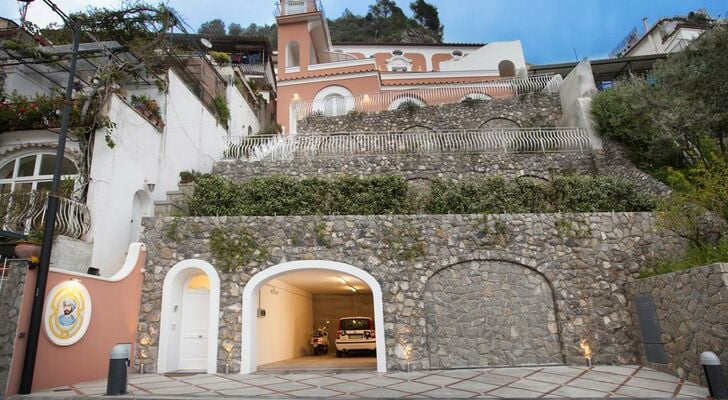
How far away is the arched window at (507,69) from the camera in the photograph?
922 inches

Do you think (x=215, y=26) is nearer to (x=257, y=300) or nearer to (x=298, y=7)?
(x=298, y=7)

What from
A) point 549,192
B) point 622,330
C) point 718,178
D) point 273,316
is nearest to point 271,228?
point 273,316

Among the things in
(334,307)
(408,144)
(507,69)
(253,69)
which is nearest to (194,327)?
(334,307)

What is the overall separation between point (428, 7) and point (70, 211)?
4724 cm

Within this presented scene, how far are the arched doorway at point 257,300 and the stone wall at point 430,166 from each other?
518 cm

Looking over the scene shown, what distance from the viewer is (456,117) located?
1705cm

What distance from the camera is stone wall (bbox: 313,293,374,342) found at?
1523cm

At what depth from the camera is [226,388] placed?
6.35 meters

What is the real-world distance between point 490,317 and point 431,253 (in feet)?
5.97

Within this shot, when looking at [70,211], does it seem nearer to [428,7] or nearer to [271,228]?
[271,228]

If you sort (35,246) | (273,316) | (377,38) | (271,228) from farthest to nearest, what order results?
(377,38) → (273,316) → (271,228) → (35,246)

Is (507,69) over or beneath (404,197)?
over

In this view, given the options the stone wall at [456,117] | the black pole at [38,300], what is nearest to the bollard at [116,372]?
the black pole at [38,300]

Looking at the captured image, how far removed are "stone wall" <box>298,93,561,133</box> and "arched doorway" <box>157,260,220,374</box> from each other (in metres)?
9.39
